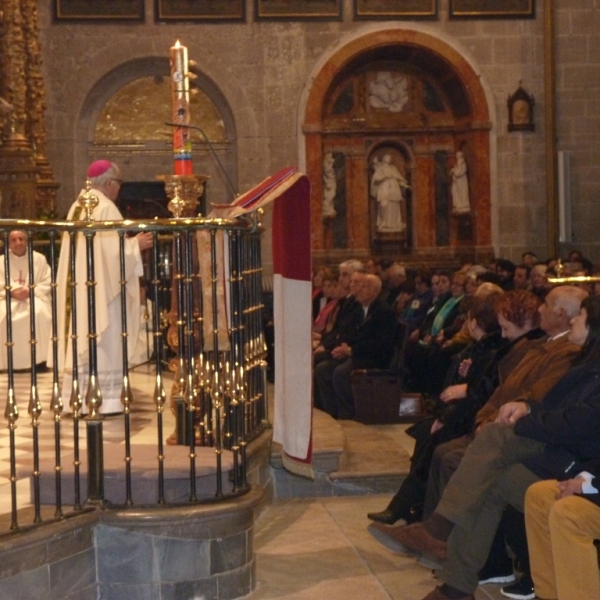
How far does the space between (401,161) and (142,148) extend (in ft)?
12.3

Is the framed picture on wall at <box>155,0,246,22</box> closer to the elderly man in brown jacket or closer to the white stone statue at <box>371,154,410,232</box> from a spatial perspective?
the white stone statue at <box>371,154,410,232</box>

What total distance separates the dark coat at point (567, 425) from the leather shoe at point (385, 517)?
102 centimetres

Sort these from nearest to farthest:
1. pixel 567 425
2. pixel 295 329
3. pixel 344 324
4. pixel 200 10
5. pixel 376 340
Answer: pixel 567 425 → pixel 295 329 → pixel 376 340 → pixel 344 324 → pixel 200 10

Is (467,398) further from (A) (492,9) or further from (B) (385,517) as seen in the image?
(A) (492,9)

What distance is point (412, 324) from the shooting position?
1120cm

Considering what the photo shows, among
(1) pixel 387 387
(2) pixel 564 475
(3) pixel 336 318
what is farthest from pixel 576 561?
(3) pixel 336 318

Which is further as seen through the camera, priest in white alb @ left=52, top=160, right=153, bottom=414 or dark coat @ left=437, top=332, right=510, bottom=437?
priest in white alb @ left=52, top=160, right=153, bottom=414

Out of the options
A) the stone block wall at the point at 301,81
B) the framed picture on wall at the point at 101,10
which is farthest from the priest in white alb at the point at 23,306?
the framed picture on wall at the point at 101,10

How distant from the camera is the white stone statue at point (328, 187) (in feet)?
54.9

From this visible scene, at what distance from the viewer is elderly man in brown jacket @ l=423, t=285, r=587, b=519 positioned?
4.88 metres

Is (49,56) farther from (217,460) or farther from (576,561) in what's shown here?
(576,561)

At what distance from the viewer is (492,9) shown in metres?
16.4

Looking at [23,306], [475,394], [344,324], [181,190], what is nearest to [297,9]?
[23,306]

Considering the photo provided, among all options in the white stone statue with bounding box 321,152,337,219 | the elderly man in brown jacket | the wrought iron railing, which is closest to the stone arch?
the white stone statue with bounding box 321,152,337,219
